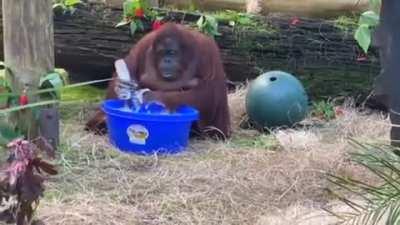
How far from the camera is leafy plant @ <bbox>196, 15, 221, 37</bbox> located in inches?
177

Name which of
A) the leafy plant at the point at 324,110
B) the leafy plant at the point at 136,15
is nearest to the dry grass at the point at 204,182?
the leafy plant at the point at 324,110

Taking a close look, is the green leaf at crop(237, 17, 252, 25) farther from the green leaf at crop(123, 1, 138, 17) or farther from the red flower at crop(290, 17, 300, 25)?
the green leaf at crop(123, 1, 138, 17)

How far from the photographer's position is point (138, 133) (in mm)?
3463

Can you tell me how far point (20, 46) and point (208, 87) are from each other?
95cm

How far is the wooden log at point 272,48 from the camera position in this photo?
15.0 feet

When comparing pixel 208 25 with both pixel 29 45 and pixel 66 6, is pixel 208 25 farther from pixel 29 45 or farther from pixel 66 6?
pixel 29 45

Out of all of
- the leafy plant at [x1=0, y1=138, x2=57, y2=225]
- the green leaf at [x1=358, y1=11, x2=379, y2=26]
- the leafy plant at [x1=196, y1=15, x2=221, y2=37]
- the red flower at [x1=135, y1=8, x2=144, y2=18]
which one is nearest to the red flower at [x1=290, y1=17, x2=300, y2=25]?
the leafy plant at [x1=196, y1=15, x2=221, y2=37]

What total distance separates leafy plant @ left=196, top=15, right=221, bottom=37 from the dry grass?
798 millimetres

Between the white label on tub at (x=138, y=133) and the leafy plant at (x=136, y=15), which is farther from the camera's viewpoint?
the leafy plant at (x=136, y=15)

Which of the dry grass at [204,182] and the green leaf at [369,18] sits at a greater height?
the green leaf at [369,18]

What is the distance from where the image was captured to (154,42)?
3.80m

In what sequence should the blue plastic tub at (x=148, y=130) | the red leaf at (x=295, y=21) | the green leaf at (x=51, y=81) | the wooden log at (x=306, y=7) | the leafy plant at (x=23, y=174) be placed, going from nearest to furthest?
the leafy plant at (x=23, y=174), the green leaf at (x=51, y=81), the blue plastic tub at (x=148, y=130), the red leaf at (x=295, y=21), the wooden log at (x=306, y=7)

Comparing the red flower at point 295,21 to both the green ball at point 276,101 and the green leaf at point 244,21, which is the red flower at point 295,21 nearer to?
the green leaf at point 244,21

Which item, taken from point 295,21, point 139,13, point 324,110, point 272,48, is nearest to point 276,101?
point 324,110
